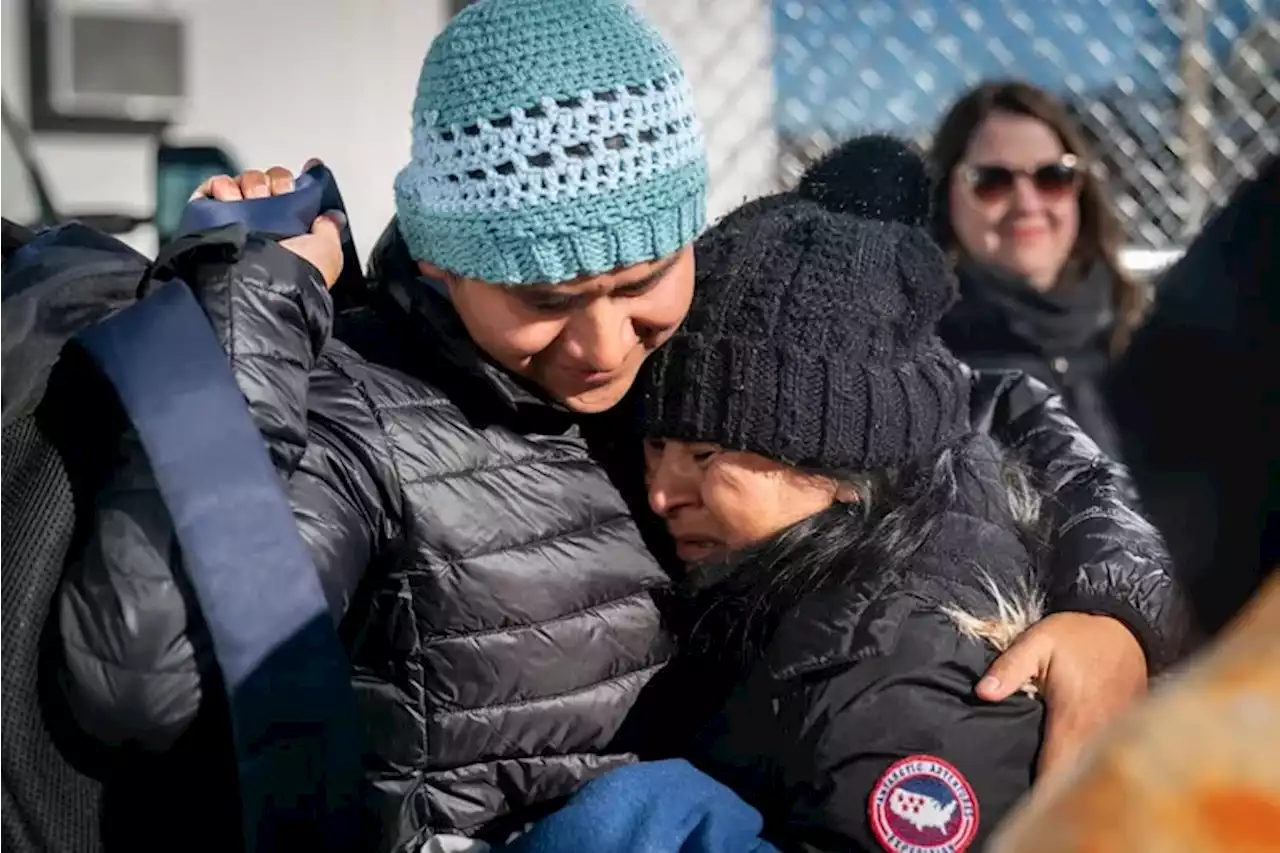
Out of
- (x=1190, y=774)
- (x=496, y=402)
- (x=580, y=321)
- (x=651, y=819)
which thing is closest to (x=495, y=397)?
(x=496, y=402)

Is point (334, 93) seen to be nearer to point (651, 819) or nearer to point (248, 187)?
point (248, 187)

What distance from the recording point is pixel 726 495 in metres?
1.60

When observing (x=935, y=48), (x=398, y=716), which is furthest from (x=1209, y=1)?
(x=398, y=716)

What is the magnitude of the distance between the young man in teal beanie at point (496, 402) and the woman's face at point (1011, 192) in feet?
6.08

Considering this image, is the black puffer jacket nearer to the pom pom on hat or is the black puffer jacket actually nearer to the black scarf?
the pom pom on hat

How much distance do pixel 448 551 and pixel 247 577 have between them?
0.29 metres

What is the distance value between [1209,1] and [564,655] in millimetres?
3886

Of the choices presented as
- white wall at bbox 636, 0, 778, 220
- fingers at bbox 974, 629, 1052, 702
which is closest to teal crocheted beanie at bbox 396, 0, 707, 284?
fingers at bbox 974, 629, 1052, 702

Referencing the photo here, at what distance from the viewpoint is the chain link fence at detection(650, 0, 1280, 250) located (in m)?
4.62

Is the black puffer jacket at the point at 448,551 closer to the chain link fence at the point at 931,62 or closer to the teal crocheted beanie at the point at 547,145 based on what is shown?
the teal crocheted beanie at the point at 547,145

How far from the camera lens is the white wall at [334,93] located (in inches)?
171

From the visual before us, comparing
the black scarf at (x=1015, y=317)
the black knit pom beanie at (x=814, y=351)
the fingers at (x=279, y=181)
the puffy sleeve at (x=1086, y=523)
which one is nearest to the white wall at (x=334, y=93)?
the black scarf at (x=1015, y=317)

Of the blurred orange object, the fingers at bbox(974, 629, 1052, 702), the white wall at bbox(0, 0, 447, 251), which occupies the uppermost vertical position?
the blurred orange object

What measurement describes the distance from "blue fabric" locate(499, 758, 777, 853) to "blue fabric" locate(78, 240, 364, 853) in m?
0.20
